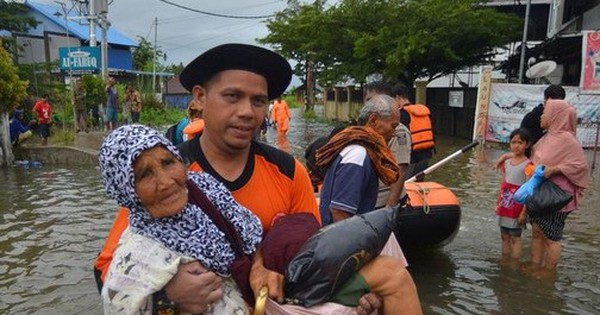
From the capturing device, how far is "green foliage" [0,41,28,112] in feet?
35.9

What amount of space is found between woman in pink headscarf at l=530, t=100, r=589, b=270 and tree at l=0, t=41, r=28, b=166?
1069 cm

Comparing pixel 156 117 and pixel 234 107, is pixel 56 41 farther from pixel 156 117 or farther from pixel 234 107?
pixel 234 107

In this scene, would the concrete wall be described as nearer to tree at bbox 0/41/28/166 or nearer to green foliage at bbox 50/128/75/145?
tree at bbox 0/41/28/166

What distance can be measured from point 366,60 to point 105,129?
34.0ft

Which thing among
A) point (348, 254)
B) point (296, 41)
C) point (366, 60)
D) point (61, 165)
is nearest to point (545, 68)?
point (366, 60)

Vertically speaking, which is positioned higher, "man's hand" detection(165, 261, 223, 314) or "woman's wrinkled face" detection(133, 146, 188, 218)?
"woman's wrinkled face" detection(133, 146, 188, 218)

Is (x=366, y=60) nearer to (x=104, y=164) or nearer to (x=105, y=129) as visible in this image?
(x=105, y=129)

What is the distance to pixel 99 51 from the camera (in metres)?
16.6

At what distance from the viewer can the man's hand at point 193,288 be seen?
1.49m

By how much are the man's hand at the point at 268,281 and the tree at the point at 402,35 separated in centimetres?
1696

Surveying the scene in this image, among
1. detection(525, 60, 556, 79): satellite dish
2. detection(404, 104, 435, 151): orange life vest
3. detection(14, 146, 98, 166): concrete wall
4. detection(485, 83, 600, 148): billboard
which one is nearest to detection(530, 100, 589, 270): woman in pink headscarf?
detection(404, 104, 435, 151): orange life vest

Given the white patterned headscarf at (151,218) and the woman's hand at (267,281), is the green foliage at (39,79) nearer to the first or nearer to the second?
the white patterned headscarf at (151,218)

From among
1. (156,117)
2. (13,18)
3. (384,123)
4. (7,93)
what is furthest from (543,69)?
(13,18)

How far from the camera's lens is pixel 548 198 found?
4.78 metres
